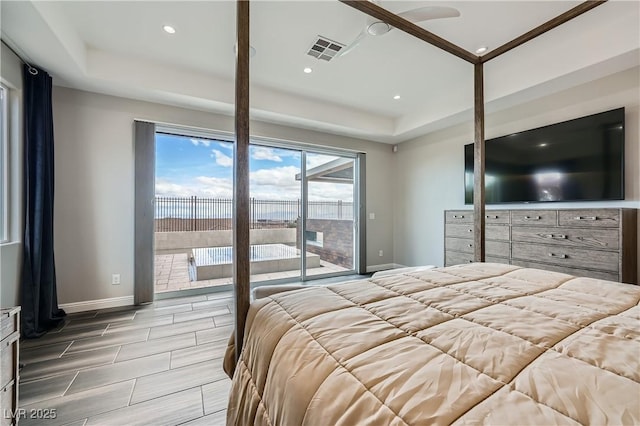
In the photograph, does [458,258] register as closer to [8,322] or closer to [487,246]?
[487,246]

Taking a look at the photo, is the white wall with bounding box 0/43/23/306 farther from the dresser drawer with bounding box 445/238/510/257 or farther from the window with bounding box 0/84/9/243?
the dresser drawer with bounding box 445/238/510/257

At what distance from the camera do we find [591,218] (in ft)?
8.05

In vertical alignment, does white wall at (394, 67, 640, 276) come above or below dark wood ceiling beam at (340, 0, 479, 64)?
below

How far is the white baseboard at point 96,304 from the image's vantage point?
2.90 m

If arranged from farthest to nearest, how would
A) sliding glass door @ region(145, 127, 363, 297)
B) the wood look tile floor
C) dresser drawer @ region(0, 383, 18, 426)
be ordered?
sliding glass door @ region(145, 127, 363, 297) < the wood look tile floor < dresser drawer @ region(0, 383, 18, 426)

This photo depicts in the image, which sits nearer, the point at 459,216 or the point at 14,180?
the point at 14,180

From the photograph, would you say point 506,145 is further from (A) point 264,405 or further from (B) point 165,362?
(B) point 165,362

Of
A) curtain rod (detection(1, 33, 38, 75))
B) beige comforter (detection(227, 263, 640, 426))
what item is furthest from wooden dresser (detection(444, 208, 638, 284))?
curtain rod (detection(1, 33, 38, 75))

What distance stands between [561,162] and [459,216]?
1218 mm

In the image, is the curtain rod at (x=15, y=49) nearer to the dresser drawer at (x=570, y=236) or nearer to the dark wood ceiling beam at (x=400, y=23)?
the dark wood ceiling beam at (x=400, y=23)

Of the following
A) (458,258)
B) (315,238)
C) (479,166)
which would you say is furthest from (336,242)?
(479,166)

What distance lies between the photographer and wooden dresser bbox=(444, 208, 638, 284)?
7.63ft

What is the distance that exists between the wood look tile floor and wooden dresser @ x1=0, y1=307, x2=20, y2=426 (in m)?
0.24

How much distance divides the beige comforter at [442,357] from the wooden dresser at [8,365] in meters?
1.14
